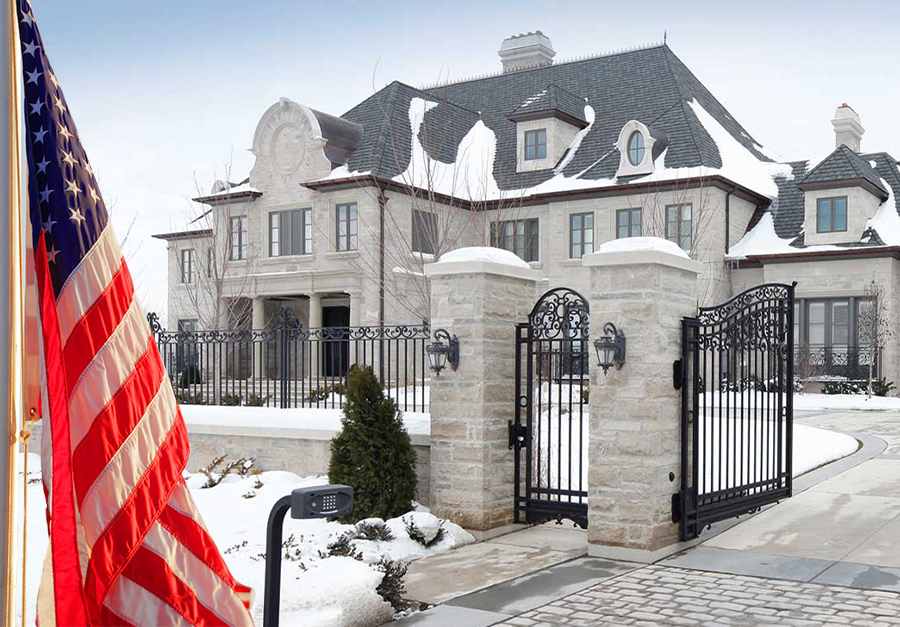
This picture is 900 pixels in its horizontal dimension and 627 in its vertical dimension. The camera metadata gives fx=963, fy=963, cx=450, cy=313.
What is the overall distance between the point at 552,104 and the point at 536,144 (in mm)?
1461

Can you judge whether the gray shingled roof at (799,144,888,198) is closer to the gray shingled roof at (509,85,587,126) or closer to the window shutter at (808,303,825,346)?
the window shutter at (808,303,825,346)

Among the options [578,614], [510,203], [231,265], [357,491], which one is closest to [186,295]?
[231,265]

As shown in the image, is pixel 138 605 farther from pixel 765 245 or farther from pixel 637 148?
pixel 765 245

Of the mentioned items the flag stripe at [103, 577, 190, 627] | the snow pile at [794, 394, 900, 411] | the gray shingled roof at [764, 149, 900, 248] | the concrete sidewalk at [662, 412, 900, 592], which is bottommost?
the snow pile at [794, 394, 900, 411]

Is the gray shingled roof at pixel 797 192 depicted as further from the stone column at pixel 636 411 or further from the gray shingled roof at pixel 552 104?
the stone column at pixel 636 411

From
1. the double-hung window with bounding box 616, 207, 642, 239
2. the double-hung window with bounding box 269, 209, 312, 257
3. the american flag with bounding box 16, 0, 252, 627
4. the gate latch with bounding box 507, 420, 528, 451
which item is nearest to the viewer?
the american flag with bounding box 16, 0, 252, 627

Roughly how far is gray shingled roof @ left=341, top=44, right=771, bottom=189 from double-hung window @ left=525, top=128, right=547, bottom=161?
612mm

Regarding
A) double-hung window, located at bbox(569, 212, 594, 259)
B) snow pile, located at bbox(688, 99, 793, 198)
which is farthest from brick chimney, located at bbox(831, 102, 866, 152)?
double-hung window, located at bbox(569, 212, 594, 259)

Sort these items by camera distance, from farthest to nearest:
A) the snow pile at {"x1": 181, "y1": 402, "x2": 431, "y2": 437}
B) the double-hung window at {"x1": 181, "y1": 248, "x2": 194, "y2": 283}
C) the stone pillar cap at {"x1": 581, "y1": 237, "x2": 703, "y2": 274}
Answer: the double-hung window at {"x1": 181, "y1": 248, "x2": 194, "y2": 283}, the snow pile at {"x1": 181, "y1": 402, "x2": 431, "y2": 437}, the stone pillar cap at {"x1": 581, "y1": 237, "x2": 703, "y2": 274}

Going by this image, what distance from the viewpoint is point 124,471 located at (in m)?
3.09

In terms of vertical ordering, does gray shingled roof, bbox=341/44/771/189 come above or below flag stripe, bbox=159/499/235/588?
above

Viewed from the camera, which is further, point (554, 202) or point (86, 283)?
point (554, 202)

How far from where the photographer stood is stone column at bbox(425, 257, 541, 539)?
9.32 m

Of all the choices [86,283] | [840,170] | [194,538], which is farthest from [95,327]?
[840,170]
